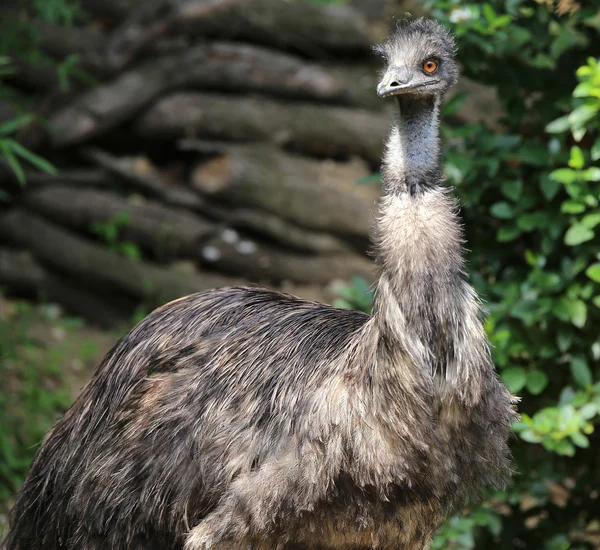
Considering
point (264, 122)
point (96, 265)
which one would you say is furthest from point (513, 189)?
point (96, 265)

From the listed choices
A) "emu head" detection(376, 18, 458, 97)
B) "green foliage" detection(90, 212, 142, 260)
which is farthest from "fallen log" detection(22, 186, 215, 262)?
"emu head" detection(376, 18, 458, 97)

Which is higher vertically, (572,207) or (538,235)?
(572,207)

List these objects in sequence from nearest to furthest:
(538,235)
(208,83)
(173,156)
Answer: (538,235) → (208,83) → (173,156)

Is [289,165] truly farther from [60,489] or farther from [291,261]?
[60,489]

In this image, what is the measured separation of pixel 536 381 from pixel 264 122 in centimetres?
403

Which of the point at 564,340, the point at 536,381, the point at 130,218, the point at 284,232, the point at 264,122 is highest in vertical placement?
the point at 564,340

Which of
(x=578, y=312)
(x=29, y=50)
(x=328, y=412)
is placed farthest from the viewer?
(x=29, y=50)

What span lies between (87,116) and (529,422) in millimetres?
4693

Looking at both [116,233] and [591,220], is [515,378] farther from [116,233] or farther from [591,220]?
[116,233]

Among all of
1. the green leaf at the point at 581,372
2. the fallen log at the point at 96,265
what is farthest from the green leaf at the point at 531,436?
the fallen log at the point at 96,265

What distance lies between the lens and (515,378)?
12.3ft

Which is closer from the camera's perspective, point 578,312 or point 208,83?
point 578,312

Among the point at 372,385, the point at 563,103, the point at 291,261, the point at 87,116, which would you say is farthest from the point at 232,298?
the point at 87,116

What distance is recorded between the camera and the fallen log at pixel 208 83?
7.23 meters
